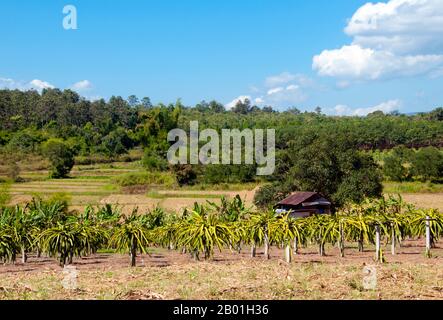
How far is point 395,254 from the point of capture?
706 inches

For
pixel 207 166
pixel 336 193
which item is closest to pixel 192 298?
pixel 336 193

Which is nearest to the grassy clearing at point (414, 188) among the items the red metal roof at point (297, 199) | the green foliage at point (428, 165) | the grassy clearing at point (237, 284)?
the green foliage at point (428, 165)

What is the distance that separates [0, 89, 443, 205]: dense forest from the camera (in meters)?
32.8

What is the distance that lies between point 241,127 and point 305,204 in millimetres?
60279

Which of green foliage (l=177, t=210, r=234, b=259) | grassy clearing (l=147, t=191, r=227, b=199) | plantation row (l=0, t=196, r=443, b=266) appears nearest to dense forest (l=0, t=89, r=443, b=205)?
grassy clearing (l=147, t=191, r=227, b=199)

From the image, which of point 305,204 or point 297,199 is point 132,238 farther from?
point 305,204

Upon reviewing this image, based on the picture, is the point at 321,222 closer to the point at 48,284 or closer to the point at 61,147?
the point at 48,284

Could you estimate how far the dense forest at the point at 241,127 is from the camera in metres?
32.8

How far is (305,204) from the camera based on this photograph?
28422mm

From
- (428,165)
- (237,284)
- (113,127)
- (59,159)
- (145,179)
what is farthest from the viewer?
(113,127)

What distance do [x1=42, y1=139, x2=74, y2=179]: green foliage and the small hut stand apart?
3370cm

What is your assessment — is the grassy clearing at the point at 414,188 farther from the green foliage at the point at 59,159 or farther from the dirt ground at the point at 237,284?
the dirt ground at the point at 237,284

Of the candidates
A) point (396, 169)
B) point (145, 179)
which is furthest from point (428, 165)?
point (145, 179)
